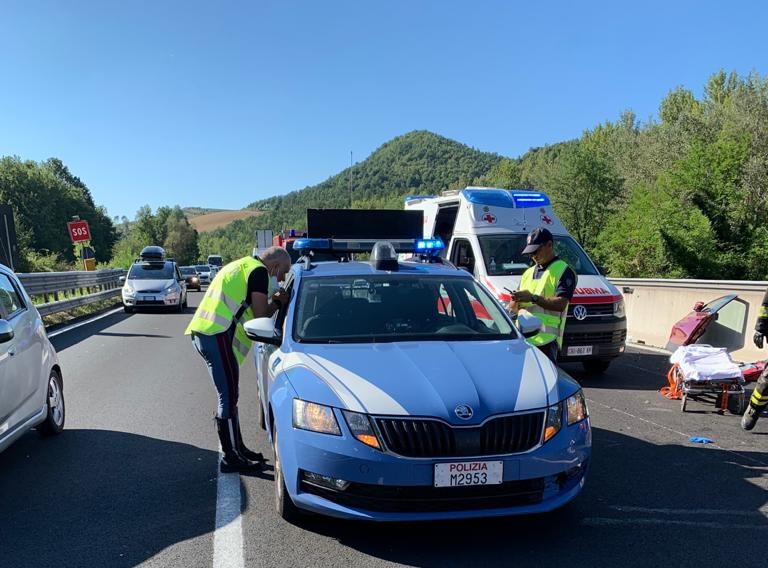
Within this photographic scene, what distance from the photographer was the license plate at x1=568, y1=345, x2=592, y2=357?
8.20 metres

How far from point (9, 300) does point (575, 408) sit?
478 centimetres

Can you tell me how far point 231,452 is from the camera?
4.71 meters

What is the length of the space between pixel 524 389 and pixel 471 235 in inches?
247

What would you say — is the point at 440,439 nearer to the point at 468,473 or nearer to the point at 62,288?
the point at 468,473

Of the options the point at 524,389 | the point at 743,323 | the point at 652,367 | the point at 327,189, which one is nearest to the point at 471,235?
the point at 652,367

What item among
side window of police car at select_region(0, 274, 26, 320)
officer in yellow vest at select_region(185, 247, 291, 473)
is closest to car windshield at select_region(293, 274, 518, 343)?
officer in yellow vest at select_region(185, 247, 291, 473)

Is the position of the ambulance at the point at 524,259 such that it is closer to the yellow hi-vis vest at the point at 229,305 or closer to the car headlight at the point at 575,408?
the yellow hi-vis vest at the point at 229,305

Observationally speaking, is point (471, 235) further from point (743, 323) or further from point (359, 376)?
point (359, 376)

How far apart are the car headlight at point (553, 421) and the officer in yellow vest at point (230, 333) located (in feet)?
7.71

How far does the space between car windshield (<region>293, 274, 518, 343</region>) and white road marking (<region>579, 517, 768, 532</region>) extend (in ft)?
4.37

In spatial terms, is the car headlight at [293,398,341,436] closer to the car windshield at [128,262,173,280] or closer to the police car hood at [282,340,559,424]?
the police car hood at [282,340,559,424]

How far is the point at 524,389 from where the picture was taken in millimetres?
3525

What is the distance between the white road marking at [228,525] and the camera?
10.9ft

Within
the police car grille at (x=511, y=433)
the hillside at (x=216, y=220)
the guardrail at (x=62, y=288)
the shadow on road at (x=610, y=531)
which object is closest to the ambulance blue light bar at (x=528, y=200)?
the shadow on road at (x=610, y=531)
